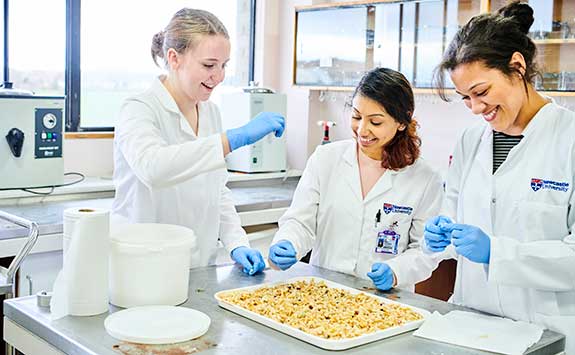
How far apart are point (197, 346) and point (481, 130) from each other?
0.98 meters

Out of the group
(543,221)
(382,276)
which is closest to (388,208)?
(382,276)

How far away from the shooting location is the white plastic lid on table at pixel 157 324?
1362mm

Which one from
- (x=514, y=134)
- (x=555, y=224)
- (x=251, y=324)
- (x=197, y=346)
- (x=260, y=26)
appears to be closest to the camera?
(x=197, y=346)

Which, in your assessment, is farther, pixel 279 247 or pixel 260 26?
pixel 260 26

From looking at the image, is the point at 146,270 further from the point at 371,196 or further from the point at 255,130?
the point at 371,196

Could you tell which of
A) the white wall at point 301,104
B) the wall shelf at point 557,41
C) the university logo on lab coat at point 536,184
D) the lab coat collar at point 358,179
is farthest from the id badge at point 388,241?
the white wall at point 301,104

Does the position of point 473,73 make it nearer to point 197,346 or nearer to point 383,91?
point 383,91

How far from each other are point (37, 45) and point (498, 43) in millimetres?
2472

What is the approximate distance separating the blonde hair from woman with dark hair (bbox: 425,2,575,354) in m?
0.72

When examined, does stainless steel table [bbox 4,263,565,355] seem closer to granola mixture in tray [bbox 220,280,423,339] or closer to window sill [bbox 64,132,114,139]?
granola mixture in tray [bbox 220,280,423,339]

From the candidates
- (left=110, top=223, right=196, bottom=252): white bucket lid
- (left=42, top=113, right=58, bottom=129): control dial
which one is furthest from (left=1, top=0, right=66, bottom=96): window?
(left=110, top=223, right=196, bottom=252): white bucket lid

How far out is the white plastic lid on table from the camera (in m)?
1.36

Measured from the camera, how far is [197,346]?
1.35 metres

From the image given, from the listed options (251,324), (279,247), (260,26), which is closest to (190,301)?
(251,324)
